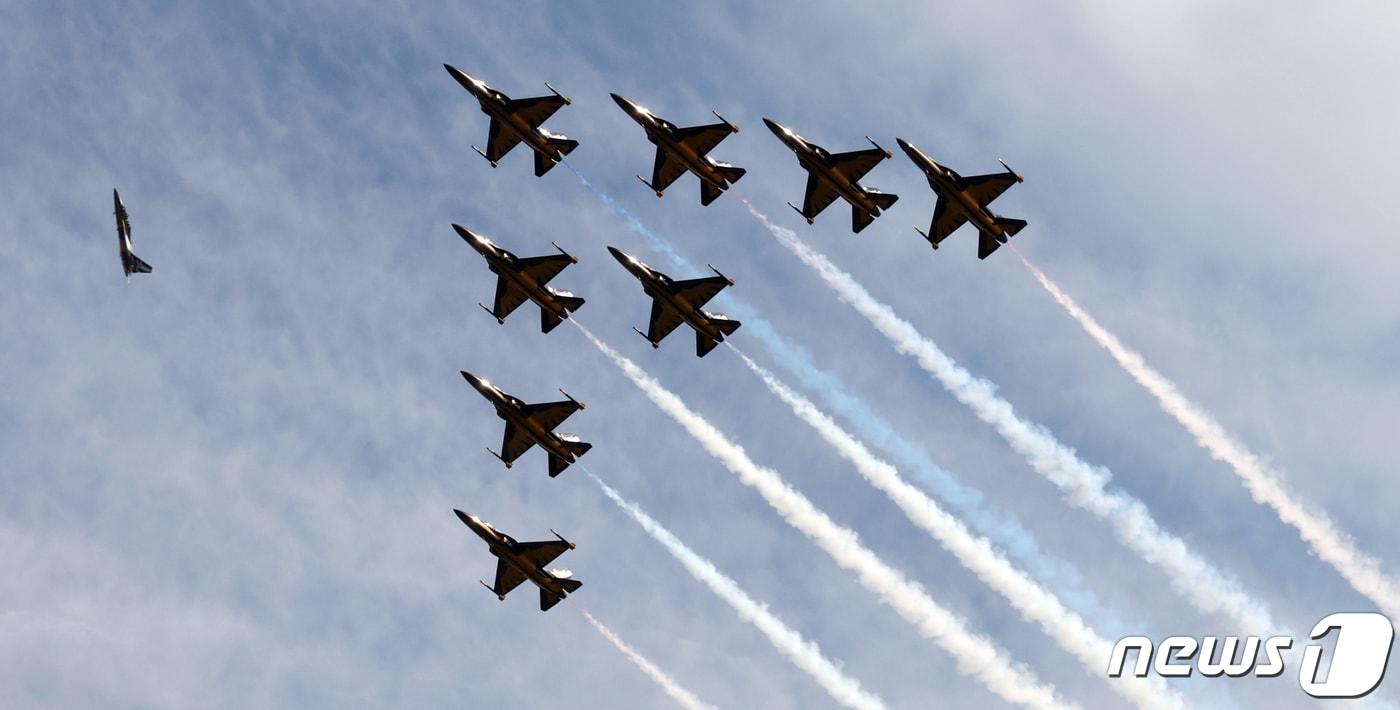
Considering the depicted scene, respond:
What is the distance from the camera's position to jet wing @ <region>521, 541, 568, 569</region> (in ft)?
416

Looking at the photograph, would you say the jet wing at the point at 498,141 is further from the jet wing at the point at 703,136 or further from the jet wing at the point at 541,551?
the jet wing at the point at 541,551

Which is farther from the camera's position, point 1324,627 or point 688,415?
point 688,415

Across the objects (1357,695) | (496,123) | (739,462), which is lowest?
(1357,695)

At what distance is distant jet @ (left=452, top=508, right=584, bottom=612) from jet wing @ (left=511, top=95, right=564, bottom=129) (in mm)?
33092

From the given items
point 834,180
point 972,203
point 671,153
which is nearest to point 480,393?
point 671,153

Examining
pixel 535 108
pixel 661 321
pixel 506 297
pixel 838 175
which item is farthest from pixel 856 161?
pixel 506 297

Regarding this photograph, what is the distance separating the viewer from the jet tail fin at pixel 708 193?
398 ft

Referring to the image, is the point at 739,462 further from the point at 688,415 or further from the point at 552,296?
the point at 552,296

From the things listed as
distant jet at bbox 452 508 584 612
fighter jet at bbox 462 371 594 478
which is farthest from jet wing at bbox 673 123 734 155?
distant jet at bbox 452 508 584 612

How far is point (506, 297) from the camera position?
412 ft

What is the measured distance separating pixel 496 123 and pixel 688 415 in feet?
→ 91.5

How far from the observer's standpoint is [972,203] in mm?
116188

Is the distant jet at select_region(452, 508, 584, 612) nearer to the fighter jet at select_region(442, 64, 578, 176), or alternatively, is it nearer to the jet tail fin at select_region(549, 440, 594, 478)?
the jet tail fin at select_region(549, 440, 594, 478)

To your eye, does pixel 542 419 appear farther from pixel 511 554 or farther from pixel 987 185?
pixel 987 185
